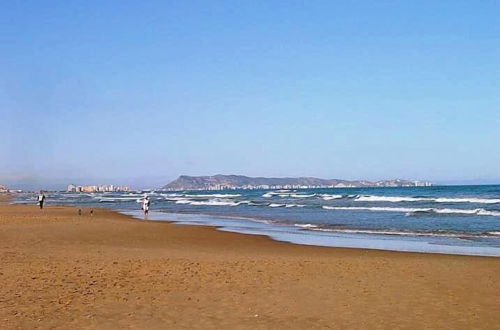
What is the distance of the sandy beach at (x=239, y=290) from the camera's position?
742cm

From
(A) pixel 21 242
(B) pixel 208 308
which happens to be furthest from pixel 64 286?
(A) pixel 21 242

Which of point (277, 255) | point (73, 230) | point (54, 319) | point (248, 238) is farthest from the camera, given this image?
point (73, 230)

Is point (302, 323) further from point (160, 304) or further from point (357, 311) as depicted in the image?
point (160, 304)

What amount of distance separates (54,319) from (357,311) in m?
4.09

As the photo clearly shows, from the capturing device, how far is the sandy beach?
7.42 meters

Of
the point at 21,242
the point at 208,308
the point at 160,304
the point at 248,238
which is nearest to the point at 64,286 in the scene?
the point at 160,304

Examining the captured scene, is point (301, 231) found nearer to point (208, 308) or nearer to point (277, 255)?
point (277, 255)

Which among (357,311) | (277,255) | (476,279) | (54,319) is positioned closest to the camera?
(54,319)

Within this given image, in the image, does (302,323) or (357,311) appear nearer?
(302,323)

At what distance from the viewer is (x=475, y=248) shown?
17984 mm

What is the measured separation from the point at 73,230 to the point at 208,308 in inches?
692

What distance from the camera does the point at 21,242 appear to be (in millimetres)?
17469

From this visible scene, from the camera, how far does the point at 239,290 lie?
9.50m

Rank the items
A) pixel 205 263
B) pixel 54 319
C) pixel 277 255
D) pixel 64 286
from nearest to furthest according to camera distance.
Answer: pixel 54 319, pixel 64 286, pixel 205 263, pixel 277 255
